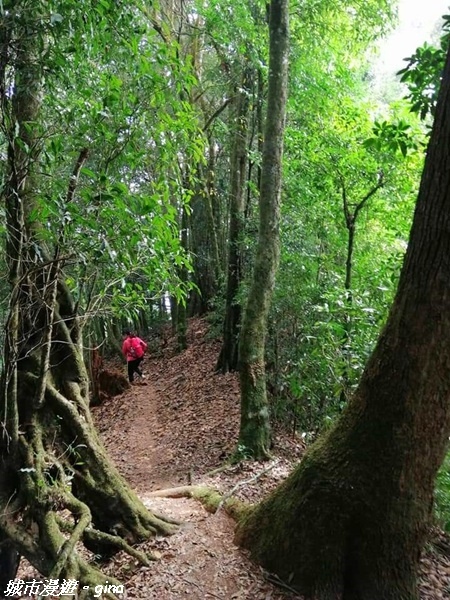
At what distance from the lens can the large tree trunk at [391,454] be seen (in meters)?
2.74

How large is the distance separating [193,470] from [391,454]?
4947 mm

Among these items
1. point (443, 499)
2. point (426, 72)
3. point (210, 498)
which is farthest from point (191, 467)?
point (426, 72)

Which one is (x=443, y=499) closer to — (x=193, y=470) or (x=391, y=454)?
(x=391, y=454)

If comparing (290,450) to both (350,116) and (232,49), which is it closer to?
(350,116)

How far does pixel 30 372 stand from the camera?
4160mm

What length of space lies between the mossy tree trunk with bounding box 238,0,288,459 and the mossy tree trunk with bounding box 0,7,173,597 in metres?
2.65

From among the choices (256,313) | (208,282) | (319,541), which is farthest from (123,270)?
(208,282)

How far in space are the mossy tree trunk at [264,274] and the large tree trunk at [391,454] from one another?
3.21m

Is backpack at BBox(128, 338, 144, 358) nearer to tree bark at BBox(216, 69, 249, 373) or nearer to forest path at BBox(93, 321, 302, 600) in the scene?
forest path at BBox(93, 321, 302, 600)

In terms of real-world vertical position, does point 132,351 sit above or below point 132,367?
above

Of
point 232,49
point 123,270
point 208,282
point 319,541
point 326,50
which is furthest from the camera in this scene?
point 208,282

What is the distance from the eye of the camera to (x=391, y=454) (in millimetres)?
2939

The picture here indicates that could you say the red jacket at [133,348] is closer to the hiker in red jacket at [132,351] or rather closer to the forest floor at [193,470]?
the hiker in red jacket at [132,351]

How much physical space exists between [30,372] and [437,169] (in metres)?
3.80
